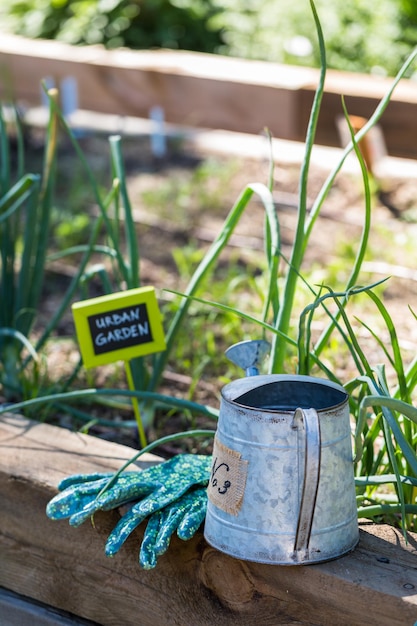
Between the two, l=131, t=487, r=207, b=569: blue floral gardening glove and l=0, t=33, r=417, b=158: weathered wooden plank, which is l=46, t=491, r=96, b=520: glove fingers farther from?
l=0, t=33, r=417, b=158: weathered wooden plank

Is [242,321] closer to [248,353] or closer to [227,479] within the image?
[248,353]

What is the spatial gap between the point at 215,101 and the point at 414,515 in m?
2.20

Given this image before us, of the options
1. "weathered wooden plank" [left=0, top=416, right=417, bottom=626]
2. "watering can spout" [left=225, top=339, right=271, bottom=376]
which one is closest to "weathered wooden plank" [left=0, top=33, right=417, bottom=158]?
"weathered wooden plank" [left=0, top=416, right=417, bottom=626]

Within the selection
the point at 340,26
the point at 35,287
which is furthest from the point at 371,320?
the point at 340,26

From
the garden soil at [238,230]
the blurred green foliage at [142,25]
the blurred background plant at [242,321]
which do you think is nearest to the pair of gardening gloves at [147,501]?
the blurred background plant at [242,321]

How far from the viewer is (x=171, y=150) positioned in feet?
15.0

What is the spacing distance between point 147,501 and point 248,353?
292 millimetres

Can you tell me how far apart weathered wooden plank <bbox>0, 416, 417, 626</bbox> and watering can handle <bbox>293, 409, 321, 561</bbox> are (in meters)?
0.10

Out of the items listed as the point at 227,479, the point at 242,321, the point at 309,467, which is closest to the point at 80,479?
the point at 227,479

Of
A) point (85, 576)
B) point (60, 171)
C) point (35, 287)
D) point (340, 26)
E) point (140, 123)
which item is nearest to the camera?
point (85, 576)

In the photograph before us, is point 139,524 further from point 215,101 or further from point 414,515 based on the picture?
point 215,101

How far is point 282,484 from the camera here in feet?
4.33

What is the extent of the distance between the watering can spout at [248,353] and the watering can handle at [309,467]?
278 millimetres

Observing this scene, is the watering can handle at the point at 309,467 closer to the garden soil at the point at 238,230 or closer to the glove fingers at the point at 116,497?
the glove fingers at the point at 116,497
